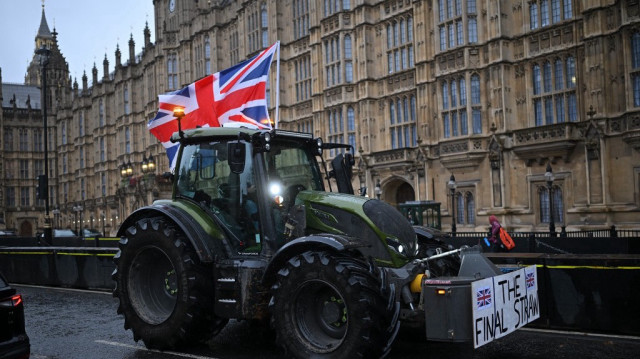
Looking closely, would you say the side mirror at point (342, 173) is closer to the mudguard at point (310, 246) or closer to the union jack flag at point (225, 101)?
the mudguard at point (310, 246)

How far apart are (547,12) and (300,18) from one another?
16638mm

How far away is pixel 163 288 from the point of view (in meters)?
8.44

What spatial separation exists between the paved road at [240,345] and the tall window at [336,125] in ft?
76.5

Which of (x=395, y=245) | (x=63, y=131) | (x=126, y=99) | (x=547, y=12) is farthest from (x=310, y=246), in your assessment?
(x=63, y=131)

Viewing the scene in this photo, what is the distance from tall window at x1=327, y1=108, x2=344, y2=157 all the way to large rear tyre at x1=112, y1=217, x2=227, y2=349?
24597 mm

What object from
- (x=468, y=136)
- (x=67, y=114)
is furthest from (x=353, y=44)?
(x=67, y=114)

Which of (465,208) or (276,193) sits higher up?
(276,193)

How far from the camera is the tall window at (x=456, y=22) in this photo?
2580cm

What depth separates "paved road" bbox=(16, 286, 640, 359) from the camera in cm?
743

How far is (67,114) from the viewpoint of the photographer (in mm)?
70438

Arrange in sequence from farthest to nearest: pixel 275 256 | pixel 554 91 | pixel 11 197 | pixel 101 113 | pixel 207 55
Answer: pixel 11 197 < pixel 101 113 < pixel 207 55 < pixel 554 91 < pixel 275 256

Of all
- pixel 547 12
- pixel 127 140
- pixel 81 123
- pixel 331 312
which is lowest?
pixel 331 312

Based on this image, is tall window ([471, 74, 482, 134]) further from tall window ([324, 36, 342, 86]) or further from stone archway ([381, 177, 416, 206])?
tall window ([324, 36, 342, 86])

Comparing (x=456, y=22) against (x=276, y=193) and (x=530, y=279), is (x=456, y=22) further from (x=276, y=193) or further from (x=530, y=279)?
(x=530, y=279)
